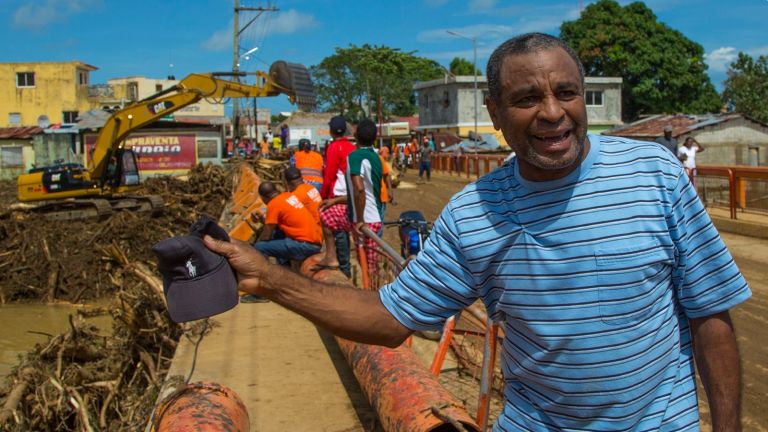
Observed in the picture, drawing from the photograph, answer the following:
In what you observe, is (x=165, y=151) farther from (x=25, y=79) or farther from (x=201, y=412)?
(x=25, y=79)

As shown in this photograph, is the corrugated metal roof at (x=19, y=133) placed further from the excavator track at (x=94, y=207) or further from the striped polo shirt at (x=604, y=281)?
the striped polo shirt at (x=604, y=281)

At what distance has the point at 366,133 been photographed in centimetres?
761

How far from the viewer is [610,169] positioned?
1939 mm

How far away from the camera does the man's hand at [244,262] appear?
2.04 meters

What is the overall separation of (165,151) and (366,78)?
4600 cm

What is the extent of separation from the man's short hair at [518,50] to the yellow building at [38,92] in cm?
5710

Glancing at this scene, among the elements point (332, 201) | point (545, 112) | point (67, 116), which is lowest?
point (332, 201)

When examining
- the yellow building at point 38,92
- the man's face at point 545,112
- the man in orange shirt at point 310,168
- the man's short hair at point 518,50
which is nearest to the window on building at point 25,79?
the yellow building at point 38,92

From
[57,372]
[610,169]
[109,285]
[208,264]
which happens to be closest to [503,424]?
[610,169]

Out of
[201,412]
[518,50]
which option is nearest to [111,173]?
[201,412]

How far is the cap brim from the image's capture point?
1.96m

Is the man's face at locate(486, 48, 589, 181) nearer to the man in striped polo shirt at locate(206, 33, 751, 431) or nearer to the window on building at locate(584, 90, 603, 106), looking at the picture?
the man in striped polo shirt at locate(206, 33, 751, 431)

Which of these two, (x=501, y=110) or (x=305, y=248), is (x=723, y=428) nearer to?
(x=501, y=110)

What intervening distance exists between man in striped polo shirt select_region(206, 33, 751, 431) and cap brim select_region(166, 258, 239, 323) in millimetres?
87
